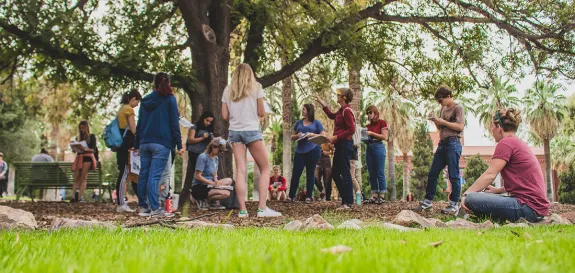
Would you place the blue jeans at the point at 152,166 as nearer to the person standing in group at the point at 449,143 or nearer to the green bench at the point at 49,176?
the person standing in group at the point at 449,143

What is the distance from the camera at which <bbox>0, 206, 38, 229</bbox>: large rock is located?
4894 millimetres

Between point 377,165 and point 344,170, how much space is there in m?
1.97

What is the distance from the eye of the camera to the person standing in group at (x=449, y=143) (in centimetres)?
850

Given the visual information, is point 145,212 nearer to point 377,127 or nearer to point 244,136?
point 244,136

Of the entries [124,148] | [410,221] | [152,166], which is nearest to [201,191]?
[124,148]

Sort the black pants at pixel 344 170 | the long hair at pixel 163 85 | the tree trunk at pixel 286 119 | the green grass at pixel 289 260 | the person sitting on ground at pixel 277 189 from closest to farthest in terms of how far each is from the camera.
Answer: the green grass at pixel 289 260, the long hair at pixel 163 85, the black pants at pixel 344 170, the person sitting on ground at pixel 277 189, the tree trunk at pixel 286 119

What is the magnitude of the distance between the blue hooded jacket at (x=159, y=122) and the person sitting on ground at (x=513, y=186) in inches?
154

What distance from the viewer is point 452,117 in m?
8.71

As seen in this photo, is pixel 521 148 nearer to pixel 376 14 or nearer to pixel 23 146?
pixel 376 14

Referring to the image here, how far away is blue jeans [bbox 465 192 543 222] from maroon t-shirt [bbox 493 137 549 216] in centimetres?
7

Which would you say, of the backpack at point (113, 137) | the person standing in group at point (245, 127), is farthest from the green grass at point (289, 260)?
the backpack at point (113, 137)

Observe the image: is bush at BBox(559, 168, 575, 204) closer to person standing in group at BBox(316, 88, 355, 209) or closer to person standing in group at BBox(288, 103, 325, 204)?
person standing in group at BBox(288, 103, 325, 204)

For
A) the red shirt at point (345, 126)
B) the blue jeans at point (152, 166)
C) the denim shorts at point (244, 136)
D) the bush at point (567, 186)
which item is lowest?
the bush at point (567, 186)

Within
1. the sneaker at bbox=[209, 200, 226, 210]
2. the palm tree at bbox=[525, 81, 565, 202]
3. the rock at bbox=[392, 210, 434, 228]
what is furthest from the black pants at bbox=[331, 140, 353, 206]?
the palm tree at bbox=[525, 81, 565, 202]
